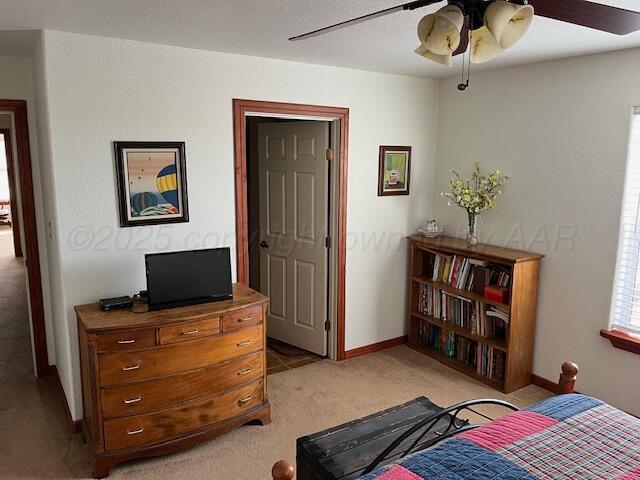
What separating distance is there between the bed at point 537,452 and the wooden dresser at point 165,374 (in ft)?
4.63

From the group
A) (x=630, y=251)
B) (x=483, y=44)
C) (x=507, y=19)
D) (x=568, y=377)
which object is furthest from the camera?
(x=630, y=251)

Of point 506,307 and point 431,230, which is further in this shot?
point 431,230

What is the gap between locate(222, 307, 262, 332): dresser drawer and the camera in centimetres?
291

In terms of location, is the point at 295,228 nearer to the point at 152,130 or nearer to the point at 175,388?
the point at 152,130

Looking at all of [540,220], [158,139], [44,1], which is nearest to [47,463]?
[158,139]

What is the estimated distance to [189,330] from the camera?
2.77 meters

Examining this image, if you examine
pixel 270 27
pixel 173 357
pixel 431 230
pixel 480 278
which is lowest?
pixel 173 357

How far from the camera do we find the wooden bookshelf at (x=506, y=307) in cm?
357

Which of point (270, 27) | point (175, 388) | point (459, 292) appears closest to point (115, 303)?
point (175, 388)

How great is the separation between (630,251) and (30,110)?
4140 millimetres

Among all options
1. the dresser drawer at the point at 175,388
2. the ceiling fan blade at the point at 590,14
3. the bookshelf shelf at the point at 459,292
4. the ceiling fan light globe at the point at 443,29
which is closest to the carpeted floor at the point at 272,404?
the dresser drawer at the point at 175,388

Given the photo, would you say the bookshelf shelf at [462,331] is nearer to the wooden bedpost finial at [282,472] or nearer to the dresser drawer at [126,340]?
the dresser drawer at [126,340]

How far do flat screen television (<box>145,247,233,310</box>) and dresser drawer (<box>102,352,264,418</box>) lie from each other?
0.40 m

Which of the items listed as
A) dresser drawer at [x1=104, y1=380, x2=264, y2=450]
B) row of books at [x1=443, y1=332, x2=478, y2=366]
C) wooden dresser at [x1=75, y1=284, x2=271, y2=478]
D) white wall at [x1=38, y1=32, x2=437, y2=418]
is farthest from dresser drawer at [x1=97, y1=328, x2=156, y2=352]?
row of books at [x1=443, y1=332, x2=478, y2=366]
